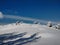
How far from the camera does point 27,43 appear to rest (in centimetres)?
1231

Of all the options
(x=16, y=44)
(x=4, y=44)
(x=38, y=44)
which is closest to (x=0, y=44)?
(x=4, y=44)

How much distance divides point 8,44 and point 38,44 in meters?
2.46

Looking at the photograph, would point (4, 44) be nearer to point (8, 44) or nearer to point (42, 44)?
point (8, 44)

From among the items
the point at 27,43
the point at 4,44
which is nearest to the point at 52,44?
the point at 27,43

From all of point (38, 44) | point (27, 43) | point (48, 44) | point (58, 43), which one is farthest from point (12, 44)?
point (58, 43)

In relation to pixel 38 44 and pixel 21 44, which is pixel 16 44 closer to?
pixel 21 44

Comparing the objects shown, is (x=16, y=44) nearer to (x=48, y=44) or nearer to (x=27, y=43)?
(x=27, y=43)

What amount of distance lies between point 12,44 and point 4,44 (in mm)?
723

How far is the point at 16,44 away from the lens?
1198cm

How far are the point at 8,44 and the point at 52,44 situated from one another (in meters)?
3.63

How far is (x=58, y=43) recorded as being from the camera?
41.6 ft

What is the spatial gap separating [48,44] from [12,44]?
9.70ft

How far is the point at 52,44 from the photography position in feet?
40.0

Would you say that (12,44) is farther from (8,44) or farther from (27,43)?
(27,43)
